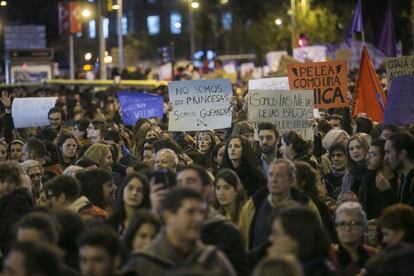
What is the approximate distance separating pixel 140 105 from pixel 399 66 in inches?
235

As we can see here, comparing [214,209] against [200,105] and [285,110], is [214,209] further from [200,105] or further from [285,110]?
[200,105]

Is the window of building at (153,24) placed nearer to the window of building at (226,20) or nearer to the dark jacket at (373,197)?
the window of building at (226,20)

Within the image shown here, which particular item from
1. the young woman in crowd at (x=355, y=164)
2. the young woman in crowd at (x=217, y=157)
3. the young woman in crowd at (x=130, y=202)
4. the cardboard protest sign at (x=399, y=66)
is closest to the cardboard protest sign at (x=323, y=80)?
the cardboard protest sign at (x=399, y=66)

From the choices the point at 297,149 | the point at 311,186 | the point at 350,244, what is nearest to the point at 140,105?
the point at 297,149

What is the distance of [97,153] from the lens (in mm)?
12812

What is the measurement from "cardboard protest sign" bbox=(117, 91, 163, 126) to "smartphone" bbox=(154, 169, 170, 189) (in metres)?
11.6

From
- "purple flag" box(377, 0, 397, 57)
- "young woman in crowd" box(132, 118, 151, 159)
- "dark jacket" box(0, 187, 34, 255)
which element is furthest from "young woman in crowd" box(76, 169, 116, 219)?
"purple flag" box(377, 0, 397, 57)

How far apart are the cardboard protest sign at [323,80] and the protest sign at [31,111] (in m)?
4.16

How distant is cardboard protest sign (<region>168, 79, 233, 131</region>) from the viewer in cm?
1524

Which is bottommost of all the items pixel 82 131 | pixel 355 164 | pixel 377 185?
pixel 377 185

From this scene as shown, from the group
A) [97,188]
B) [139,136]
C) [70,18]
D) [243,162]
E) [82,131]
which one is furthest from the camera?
[70,18]

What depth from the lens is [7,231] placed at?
9.40 meters

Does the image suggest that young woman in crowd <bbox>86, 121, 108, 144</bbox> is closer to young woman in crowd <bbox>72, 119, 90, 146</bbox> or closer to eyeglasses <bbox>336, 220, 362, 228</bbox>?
young woman in crowd <bbox>72, 119, 90, 146</bbox>

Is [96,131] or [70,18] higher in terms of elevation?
[70,18]
